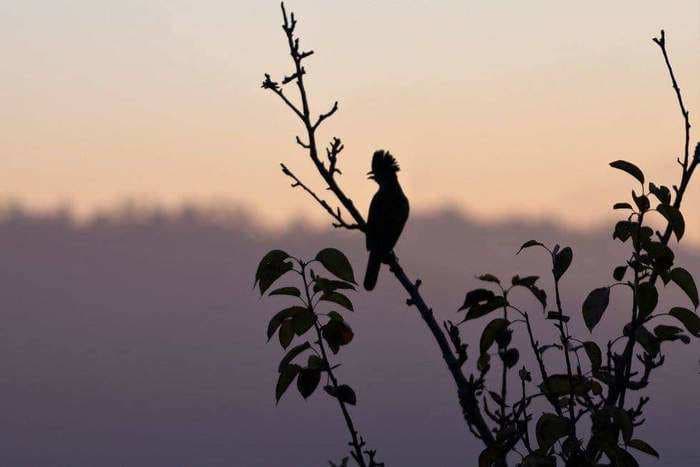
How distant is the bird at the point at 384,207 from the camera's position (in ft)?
34.2

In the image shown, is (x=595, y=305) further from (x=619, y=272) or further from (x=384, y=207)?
(x=384, y=207)

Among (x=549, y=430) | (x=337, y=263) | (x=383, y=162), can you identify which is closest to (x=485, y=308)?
(x=549, y=430)

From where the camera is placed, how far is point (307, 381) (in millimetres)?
4988

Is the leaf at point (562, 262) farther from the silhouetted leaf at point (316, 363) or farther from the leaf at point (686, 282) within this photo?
the silhouetted leaf at point (316, 363)

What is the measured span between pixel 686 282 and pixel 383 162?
241 inches

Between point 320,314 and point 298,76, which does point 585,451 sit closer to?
point 320,314

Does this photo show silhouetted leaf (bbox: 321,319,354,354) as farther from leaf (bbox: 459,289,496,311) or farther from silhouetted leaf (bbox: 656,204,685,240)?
silhouetted leaf (bbox: 656,204,685,240)

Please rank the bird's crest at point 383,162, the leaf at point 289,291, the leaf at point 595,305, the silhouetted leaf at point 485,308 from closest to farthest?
the leaf at point 595,305, the silhouetted leaf at point 485,308, the leaf at point 289,291, the bird's crest at point 383,162

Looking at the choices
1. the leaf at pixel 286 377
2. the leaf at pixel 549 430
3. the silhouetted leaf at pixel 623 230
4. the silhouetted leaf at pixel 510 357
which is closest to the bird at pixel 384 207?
the leaf at pixel 286 377

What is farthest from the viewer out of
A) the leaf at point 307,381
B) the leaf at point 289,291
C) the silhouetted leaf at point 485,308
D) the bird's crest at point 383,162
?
the bird's crest at point 383,162

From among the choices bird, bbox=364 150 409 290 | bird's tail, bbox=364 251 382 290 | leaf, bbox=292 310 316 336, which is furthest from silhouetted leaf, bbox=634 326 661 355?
bird's tail, bbox=364 251 382 290

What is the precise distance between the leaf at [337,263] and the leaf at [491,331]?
80 centimetres

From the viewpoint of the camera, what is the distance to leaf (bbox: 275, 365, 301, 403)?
5031 millimetres

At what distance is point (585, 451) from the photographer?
4.32 meters
